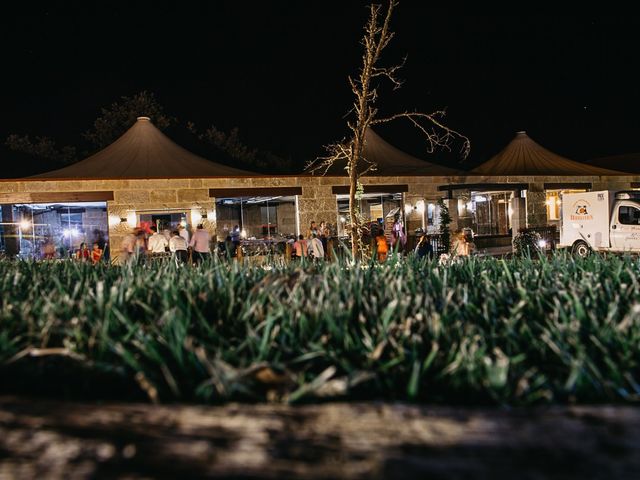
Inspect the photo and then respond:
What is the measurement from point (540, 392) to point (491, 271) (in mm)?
2582

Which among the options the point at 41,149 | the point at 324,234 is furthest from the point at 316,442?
the point at 41,149

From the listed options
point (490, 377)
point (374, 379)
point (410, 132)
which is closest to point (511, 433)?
point (490, 377)

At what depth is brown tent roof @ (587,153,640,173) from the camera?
87.7 ft

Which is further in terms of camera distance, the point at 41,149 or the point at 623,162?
the point at 623,162

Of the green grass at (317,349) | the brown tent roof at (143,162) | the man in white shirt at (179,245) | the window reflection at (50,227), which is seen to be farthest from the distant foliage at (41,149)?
the green grass at (317,349)

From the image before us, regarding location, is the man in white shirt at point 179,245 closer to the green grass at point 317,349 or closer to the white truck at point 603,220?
the green grass at point 317,349

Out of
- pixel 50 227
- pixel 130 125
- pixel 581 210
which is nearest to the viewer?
pixel 581 210

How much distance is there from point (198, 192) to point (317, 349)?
15.3 m

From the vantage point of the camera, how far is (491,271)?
177 inches

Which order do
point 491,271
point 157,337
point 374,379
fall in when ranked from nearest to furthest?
point 374,379, point 157,337, point 491,271

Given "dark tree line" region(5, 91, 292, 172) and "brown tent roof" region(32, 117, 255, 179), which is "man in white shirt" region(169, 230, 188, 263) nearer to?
"brown tent roof" region(32, 117, 255, 179)

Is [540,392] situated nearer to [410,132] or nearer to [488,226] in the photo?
[488,226]

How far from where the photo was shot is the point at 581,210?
16.2 m

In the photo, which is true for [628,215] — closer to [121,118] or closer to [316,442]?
[316,442]
